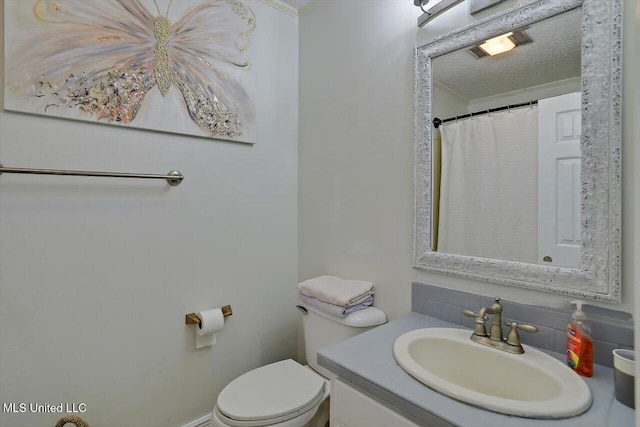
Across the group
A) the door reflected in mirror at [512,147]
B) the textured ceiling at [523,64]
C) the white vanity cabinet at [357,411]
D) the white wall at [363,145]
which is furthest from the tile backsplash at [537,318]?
the textured ceiling at [523,64]

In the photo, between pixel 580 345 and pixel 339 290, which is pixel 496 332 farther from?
pixel 339 290

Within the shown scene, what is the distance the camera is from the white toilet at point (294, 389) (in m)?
1.10

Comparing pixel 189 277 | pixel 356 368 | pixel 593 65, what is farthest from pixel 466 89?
pixel 189 277

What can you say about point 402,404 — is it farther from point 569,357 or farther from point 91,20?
point 91,20

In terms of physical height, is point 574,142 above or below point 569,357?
above

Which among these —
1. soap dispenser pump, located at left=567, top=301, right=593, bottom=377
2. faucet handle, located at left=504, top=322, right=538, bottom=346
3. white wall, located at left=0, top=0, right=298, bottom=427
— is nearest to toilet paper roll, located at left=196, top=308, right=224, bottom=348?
white wall, located at left=0, top=0, right=298, bottom=427

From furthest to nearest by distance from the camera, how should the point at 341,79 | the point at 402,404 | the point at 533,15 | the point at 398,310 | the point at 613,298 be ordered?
the point at 341,79
the point at 398,310
the point at 533,15
the point at 613,298
the point at 402,404

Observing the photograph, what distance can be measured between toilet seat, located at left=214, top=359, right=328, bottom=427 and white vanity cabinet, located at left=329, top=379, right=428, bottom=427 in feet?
0.93

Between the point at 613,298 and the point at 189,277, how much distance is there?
1.53 m

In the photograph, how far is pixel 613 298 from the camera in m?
0.83

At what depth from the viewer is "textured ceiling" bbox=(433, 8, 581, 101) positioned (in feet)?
3.01

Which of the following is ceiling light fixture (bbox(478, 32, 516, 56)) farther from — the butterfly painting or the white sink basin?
the butterfly painting

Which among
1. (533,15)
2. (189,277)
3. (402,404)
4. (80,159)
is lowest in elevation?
(402,404)

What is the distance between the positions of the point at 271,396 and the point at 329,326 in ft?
1.17
